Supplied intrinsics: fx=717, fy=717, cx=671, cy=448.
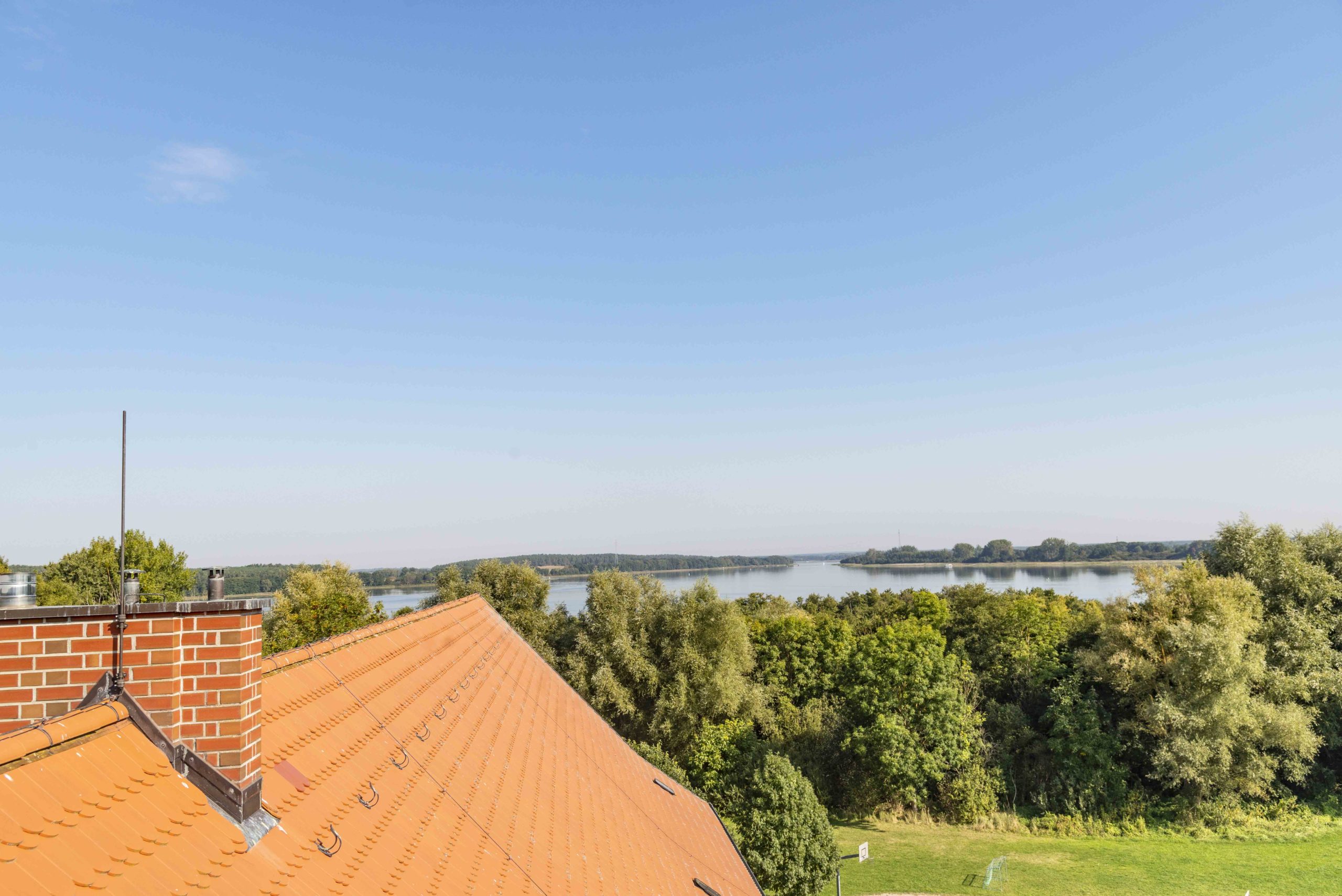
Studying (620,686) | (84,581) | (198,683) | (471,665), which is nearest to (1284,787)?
(620,686)

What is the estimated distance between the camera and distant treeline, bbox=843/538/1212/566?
130m

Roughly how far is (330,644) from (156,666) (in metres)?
3.86

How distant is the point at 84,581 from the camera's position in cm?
3388

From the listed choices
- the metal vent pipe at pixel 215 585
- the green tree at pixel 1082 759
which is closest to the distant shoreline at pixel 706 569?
the green tree at pixel 1082 759

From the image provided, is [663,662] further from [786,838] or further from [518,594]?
[786,838]

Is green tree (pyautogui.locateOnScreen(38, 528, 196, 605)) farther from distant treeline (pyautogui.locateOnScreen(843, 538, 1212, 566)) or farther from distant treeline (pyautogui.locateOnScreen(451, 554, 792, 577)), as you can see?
distant treeline (pyautogui.locateOnScreen(843, 538, 1212, 566))

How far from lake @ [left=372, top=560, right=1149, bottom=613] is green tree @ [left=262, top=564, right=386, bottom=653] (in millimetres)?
2975

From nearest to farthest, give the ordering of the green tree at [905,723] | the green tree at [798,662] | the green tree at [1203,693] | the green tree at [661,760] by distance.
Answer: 1. the green tree at [661,760]
2. the green tree at [1203,693]
3. the green tree at [905,723]
4. the green tree at [798,662]

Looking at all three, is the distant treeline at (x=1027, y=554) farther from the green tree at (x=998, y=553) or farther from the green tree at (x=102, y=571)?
the green tree at (x=102, y=571)

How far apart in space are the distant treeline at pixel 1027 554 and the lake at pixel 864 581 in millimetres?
10826

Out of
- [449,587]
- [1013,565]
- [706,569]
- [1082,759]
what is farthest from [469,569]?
[1013,565]

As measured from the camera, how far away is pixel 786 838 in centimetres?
1622

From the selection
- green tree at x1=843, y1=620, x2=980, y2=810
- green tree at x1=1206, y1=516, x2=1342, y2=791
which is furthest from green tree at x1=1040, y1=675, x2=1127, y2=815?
green tree at x1=1206, y1=516, x2=1342, y2=791

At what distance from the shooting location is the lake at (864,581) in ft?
126
